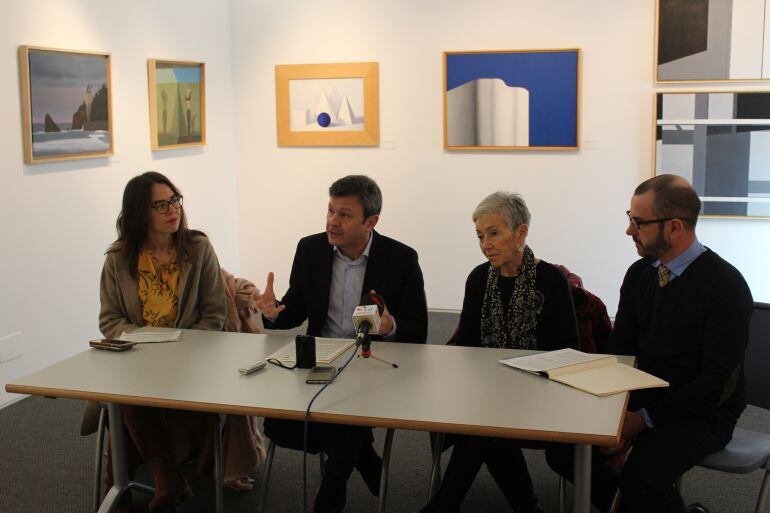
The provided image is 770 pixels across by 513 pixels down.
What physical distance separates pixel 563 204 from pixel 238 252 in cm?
292

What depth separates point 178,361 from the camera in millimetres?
3049

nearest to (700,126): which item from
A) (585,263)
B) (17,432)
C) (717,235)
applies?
(717,235)

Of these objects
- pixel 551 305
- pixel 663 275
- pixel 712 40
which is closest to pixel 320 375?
pixel 551 305

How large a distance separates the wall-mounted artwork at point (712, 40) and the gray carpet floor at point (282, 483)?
349 cm

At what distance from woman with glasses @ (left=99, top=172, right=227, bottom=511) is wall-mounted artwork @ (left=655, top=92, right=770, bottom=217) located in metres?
4.15

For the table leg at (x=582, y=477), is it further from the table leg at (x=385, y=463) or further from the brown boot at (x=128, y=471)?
the brown boot at (x=128, y=471)

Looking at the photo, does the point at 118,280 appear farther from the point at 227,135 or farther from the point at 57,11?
the point at 227,135

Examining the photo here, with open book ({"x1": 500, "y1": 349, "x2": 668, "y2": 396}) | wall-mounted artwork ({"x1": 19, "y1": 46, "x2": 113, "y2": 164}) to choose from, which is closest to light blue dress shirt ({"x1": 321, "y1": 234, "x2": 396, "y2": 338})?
open book ({"x1": 500, "y1": 349, "x2": 668, "y2": 396})

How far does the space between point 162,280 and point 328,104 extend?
3785 millimetres

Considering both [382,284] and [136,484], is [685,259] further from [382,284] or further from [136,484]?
[136,484]

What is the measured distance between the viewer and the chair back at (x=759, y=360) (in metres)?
3.08

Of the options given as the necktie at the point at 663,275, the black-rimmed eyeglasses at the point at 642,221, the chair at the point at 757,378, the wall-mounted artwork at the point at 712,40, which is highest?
the wall-mounted artwork at the point at 712,40

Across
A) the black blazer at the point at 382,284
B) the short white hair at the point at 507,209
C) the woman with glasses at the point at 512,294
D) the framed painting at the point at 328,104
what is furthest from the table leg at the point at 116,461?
the framed painting at the point at 328,104

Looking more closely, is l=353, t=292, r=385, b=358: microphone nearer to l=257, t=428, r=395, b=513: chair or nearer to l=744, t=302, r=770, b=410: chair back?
l=257, t=428, r=395, b=513: chair
